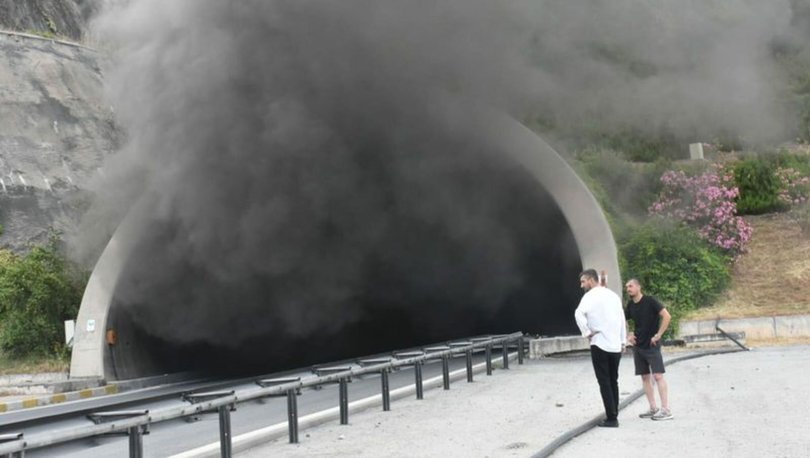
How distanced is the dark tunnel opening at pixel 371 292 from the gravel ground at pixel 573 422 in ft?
28.0

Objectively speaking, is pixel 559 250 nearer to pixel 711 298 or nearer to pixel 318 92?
pixel 711 298

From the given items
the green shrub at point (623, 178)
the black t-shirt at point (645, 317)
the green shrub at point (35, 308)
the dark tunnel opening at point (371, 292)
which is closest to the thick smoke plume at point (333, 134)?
the dark tunnel opening at point (371, 292)

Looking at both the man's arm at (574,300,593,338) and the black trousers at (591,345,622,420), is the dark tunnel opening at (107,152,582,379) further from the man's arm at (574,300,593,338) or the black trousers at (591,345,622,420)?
the black trousers at (591,345,622,420)

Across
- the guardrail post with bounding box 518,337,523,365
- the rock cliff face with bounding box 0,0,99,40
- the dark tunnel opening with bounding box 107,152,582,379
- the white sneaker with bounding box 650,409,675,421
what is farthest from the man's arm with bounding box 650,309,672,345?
the rock cliff face with bounding box 0,0,99,40

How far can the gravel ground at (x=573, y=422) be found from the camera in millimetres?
8312

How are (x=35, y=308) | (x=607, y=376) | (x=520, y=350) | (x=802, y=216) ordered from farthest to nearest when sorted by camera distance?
(x=802, y=216), (x=35, y=308), (x=520, y=350), (x=607, y=376)

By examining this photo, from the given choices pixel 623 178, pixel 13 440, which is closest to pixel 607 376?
pixel 13 440

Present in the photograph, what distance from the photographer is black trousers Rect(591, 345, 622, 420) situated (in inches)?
372

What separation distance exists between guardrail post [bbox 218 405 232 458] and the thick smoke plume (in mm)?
11104

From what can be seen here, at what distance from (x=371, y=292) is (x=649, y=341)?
1653 centimetres

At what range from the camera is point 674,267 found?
1011 inches

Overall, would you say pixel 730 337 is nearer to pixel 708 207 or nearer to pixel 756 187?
pixel 708 207

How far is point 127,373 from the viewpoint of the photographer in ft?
71.3

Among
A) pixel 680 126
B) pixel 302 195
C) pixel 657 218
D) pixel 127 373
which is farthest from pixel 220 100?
pixel 680 126
